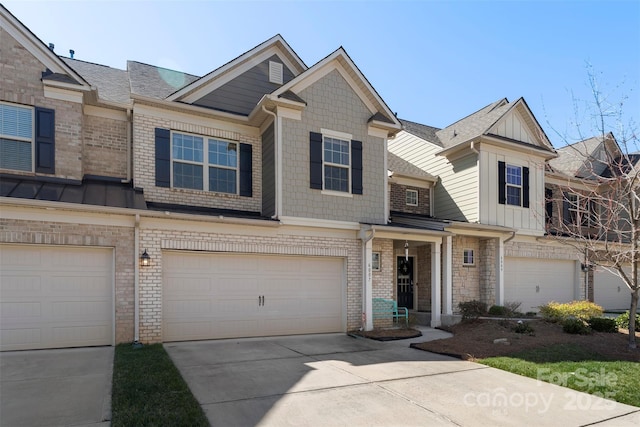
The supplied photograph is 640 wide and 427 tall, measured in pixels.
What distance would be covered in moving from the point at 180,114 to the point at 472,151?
1022 cm

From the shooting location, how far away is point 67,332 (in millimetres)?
8578

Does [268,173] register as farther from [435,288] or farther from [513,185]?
[513,185]

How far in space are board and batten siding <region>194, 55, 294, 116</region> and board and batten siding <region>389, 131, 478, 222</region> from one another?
22.6 feet

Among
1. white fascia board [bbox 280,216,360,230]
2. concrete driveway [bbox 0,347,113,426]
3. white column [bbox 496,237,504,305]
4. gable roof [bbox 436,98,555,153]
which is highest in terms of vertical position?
gable roof [bbox 436,98,555,153]

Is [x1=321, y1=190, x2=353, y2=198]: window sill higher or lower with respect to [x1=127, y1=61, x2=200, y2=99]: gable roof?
lower

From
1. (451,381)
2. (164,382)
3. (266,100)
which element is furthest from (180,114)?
(451,381)

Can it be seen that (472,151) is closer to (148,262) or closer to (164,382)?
(148,262)

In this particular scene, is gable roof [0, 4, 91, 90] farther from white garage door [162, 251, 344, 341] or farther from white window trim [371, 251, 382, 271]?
white window trim [371, 251, 382, 271]

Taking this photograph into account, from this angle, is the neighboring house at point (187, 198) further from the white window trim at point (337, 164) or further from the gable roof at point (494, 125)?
the gable roof at point (494, 125)

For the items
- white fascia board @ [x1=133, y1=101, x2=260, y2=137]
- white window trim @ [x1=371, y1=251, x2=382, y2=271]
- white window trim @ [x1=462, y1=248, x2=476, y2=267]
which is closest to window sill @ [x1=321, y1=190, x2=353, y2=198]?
white window trim @ [x1=371, y1=251, x2=382, y2=271]

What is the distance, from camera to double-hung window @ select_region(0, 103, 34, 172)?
9398 millimetres

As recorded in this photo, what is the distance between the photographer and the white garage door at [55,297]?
820cm

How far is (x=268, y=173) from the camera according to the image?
38.1 ft

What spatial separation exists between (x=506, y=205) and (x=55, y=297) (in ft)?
47.3
